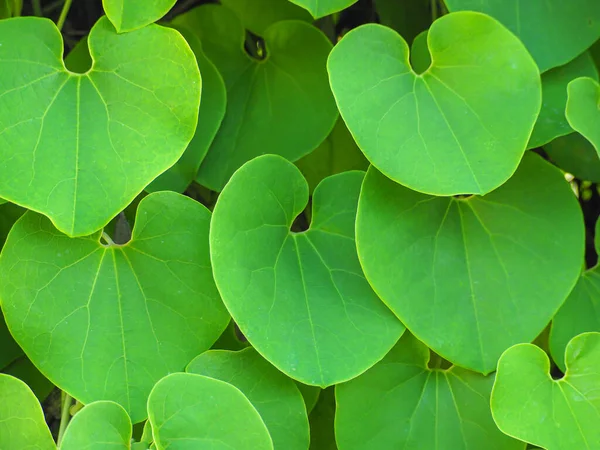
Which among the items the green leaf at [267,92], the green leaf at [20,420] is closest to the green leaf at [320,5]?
the green leaf at [267,92]

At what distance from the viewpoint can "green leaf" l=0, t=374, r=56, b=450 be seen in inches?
23.3

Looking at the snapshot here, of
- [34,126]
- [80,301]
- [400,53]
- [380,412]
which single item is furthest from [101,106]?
[380,412]

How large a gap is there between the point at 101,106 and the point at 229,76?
219mm

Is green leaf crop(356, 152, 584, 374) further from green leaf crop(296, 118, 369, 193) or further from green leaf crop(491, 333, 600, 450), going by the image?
green leaf crop(296, 118, 369, 193)

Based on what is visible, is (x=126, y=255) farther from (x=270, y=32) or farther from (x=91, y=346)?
(x=270, y=32)

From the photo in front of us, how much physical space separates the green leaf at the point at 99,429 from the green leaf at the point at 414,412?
0.74 feet

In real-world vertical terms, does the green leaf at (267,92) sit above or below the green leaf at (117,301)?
above

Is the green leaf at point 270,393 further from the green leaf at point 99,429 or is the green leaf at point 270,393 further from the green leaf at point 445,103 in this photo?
the green leaf at point 445,103

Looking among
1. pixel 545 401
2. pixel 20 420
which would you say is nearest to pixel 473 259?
pixel 545 401

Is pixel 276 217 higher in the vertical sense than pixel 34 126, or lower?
lower

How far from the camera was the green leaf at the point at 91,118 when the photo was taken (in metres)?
0.56

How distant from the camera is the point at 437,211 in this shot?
2.20ft

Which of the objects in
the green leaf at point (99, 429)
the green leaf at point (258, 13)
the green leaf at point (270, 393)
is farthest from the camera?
the green leaf at point (258, 13)

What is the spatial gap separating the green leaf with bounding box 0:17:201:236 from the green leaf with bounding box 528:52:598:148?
356mm
